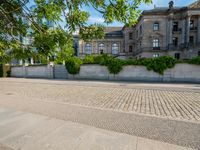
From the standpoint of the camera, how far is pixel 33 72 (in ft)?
88.6

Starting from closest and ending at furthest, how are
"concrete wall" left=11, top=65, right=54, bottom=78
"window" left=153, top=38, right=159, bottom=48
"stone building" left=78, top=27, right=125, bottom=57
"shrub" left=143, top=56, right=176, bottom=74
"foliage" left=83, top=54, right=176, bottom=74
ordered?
"shrub" left=143, top=56, right=176, bottom=74, "foliage" left=83, top=54, right=176, bottom=74, "concrete wall" left=11, top=65, right=54, bottom=78, "window" left=153, top=38, right=159, bottom=48, "stone building" left=78, top=27, right=125, bottom=57

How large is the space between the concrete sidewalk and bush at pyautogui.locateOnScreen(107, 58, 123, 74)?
1559cm

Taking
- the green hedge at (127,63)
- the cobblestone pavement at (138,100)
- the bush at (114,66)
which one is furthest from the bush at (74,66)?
the cobblestone pavement at (138,100)

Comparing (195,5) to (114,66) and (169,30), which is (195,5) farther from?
(114,66)

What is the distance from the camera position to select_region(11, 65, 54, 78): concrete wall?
82.7ft

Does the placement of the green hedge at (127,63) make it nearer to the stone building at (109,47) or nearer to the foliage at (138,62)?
the foliage at (138,62)

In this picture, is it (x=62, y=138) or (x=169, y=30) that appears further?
(x=169, y=30)

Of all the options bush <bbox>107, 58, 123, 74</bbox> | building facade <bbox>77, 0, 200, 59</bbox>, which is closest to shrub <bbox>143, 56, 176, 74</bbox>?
bush <bbox>107, 58, 123, 74</bbox>

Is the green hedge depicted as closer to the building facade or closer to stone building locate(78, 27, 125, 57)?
the building facade

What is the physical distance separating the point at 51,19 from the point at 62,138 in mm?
2644

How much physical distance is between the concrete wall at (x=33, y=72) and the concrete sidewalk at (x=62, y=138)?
2086 centimetres

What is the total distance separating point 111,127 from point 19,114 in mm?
3368

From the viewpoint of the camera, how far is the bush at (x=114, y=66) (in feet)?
64.8

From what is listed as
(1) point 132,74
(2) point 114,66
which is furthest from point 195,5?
(2) point 114,66
